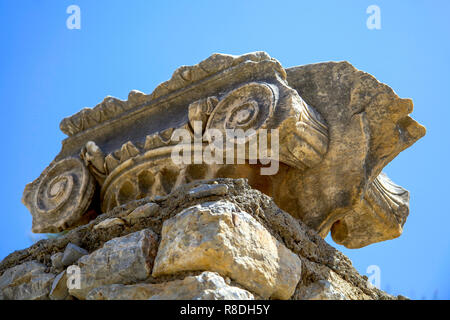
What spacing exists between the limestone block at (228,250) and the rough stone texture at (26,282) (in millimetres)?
681

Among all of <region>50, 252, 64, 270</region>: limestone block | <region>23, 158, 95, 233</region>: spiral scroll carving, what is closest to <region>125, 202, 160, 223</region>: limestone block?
<region>50, 252, 64, 270</region>: limestone block

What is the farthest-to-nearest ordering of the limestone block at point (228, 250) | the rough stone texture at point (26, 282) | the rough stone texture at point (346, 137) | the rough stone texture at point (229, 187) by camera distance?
the rough stone texture at point (346, 137), the rough stone texture at point (26, 282), the rough stone texture at point (229, 187), the limestone block at point (228, 250)

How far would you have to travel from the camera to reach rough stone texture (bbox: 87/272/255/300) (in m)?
2.22

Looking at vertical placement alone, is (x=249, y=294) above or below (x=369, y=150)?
below

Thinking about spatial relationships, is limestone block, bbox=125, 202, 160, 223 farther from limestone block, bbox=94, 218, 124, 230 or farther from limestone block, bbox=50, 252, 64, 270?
limestone block, bbox=50, 252, 64, 270

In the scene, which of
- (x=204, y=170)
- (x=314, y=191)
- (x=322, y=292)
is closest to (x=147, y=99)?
(x=204, y=170)

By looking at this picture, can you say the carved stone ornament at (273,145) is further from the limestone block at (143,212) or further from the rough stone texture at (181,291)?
the rough stone texture at (181,291)

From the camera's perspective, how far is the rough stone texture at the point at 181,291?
222 centimetres

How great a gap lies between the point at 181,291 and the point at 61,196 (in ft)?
7.44

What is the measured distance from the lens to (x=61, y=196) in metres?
4.28

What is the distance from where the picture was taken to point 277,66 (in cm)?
377

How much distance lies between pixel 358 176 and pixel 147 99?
1.75m

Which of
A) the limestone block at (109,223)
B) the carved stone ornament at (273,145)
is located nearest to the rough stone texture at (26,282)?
the limestone block at (109,223)
